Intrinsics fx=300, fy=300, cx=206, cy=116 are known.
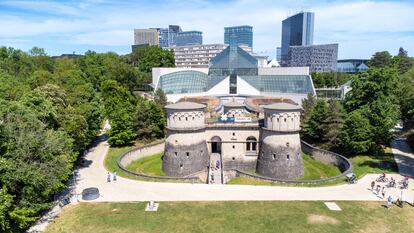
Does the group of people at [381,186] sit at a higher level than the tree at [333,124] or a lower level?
lower

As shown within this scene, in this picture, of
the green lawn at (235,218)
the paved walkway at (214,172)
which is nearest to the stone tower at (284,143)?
the paved walkway at (214,172)

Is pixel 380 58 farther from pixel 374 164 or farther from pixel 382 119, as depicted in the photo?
pixel 374 164

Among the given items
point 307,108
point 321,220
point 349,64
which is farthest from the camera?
point 349,64

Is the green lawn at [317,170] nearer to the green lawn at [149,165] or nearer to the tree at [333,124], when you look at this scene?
the tree at [333,124]

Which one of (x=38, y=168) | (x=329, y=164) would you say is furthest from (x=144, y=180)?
(x=329, y=164)

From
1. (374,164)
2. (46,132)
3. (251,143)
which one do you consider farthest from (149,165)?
(374,164)

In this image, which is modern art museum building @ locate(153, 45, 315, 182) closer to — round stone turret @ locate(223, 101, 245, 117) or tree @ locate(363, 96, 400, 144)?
round stone turret @ locate(223, 101, 245, 117)

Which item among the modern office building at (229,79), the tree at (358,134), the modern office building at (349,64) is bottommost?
the tree at (358,134)
